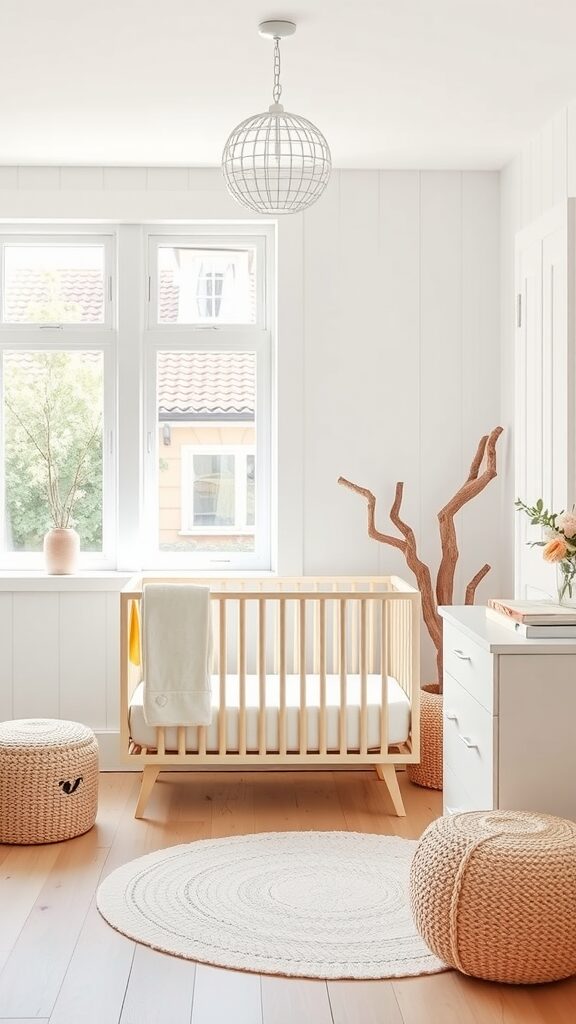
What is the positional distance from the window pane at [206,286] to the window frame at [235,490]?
52cm

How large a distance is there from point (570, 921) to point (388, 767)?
1.45 m

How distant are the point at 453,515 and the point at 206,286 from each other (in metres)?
1.40

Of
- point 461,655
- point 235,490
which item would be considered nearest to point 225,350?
point 235,490

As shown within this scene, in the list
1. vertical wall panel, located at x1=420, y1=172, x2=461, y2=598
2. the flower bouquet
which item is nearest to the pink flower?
the flower bouquet

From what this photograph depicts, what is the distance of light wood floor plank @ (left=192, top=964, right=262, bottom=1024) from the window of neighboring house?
227 centimetres

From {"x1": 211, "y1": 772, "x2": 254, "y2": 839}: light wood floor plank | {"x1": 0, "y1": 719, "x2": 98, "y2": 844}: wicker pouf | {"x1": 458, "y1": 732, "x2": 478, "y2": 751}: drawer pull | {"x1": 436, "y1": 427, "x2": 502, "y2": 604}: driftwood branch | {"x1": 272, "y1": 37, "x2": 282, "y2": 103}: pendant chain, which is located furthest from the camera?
{"x1": 436, "y1": 427, "x2": 502, "y2": 604}: driftwood branch

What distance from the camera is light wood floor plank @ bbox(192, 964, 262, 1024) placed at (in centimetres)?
228

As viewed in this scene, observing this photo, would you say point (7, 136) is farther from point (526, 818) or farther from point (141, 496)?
point (526, 818)

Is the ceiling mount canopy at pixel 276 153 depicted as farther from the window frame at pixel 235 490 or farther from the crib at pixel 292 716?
the window frame at pixel 235 490

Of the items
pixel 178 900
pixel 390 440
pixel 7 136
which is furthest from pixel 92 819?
pixel 7 136

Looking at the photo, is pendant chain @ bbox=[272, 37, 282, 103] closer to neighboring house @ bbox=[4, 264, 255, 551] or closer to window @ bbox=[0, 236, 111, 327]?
neighboring house @ bbox=[4, 264, 255, 551]

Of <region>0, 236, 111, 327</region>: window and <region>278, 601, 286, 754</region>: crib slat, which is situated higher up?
<region>0, 236, 111, 327</region>: window

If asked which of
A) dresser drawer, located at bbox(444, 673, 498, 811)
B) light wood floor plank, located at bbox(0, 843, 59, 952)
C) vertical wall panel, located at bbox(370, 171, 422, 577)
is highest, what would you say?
vertical wall panel, located at bbox(370, 171, 422, 577)

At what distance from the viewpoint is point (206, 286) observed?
4.51 meters
